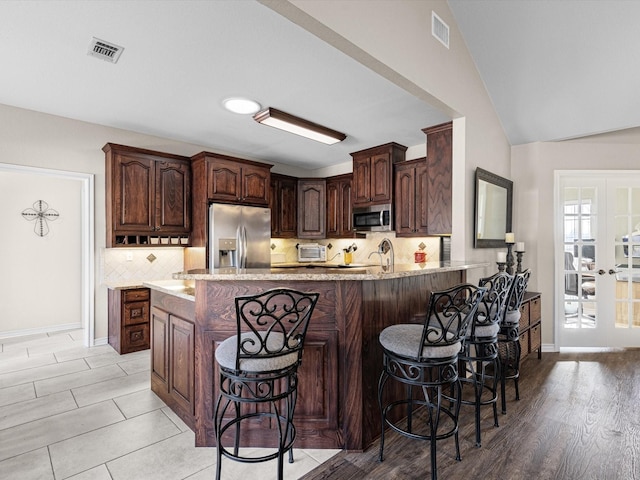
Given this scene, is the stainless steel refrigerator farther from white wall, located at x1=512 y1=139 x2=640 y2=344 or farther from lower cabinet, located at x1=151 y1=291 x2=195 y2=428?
white wall, located at x1=512 y1=139 x2=640 y2=344

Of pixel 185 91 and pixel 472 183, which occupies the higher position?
pixel 185 91

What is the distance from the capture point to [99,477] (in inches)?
75.9

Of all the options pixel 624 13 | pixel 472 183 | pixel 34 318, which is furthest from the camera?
pixel 34 318

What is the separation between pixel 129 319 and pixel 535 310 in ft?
15.1

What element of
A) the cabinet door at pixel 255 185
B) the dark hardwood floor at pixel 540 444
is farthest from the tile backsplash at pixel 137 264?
the dark hardwood floor at pixel 540 444

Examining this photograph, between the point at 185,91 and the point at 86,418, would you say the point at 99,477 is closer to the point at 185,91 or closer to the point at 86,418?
the point at 86,418

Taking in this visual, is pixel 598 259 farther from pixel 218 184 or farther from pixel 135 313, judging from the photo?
pixel 135 313

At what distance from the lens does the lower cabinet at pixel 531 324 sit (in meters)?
3.55

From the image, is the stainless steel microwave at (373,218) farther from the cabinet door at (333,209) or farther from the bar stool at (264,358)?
the bar stool at (264,358)

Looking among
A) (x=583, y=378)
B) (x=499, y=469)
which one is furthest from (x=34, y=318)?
(x=583, y=378)

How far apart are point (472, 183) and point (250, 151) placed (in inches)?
133

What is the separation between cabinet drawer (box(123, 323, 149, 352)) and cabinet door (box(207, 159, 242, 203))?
1.80 m

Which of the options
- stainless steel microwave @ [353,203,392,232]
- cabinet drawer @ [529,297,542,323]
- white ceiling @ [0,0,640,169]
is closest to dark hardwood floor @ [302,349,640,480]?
cabinet drawer @ [529,297,542,323]

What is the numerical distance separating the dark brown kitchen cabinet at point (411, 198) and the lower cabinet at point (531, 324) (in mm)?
1322
